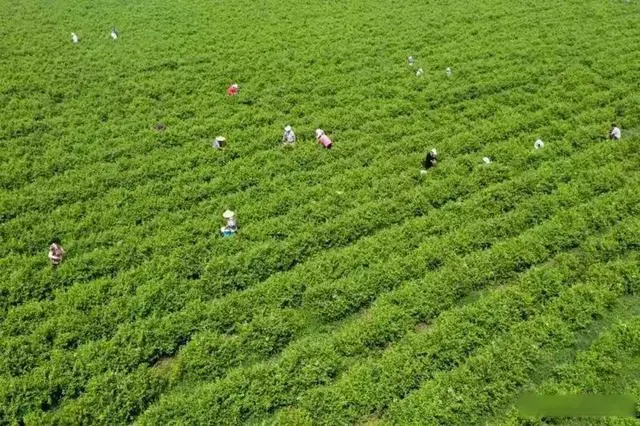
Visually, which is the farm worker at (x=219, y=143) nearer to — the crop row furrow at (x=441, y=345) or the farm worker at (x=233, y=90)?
the farm worker at (x=233, y=90)

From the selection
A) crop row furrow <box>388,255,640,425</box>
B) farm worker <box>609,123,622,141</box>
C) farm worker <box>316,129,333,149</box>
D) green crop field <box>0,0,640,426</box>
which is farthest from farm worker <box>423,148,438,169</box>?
farm worker <box>609,123,622,141</box>

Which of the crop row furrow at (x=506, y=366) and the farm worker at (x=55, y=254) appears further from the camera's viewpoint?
the farm worker at (x=55, y=254)

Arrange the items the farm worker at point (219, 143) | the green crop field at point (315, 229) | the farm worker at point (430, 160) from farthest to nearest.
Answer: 1. the farm worker at point (219, 143)
2. the farm worker at point (430, 160)
3. the green crop field at point (315, 229)

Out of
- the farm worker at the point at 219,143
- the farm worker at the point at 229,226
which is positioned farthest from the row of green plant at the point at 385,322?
the farm worker at the point at 219,143

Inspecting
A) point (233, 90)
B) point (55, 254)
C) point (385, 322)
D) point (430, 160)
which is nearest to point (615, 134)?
point (430, 160)

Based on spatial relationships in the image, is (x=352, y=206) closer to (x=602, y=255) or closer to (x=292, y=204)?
(x=292, y=204)

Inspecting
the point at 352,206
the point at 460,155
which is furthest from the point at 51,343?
the point at 460,155
